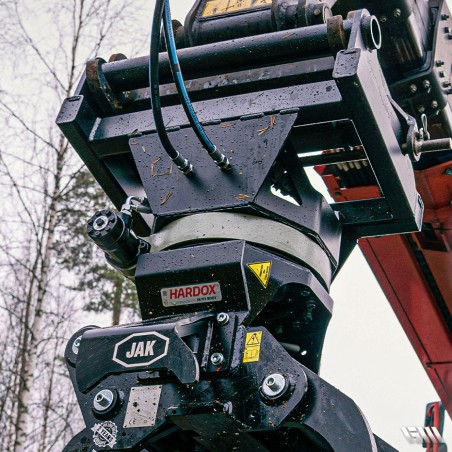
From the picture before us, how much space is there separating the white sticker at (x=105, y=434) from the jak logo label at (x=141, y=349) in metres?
0.22

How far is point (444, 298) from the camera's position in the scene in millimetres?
4570

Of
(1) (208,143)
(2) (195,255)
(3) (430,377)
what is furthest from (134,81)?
(3) (430,377)

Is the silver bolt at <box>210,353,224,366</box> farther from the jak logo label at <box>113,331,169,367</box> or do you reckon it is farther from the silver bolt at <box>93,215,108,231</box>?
the silver bolt at <box>93,215,108,231</box>

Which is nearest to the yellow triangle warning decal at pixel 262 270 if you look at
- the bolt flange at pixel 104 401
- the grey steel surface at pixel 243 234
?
the grey steel surface at pixel 243 234

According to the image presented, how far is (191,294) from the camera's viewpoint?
261cm

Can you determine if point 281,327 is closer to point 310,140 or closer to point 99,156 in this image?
point 310,140

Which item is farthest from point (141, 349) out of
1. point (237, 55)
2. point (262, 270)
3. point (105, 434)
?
point (237, 55)

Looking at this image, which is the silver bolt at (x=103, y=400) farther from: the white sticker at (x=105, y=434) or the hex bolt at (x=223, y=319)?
the hex bolt at (x=223, y=319)

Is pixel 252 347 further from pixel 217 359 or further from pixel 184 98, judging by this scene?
pixel 184 98

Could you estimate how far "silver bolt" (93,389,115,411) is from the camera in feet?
8.13

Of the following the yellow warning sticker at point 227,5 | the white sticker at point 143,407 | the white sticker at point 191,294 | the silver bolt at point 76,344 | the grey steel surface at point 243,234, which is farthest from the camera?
the yellow warning sticker at point 227,5

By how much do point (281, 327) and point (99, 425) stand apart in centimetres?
75

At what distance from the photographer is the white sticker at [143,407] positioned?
243 cm

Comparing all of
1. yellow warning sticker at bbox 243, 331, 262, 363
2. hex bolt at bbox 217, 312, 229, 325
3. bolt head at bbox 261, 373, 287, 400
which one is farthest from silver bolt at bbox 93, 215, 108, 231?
bolt head at bbox 261, 373, 287, 400
